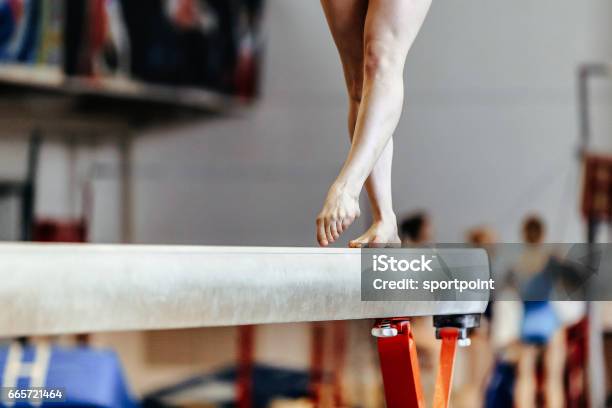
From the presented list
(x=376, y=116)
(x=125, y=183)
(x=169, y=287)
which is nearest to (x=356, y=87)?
(x=376, y=116)

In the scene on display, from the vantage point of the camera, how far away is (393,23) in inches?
49.7

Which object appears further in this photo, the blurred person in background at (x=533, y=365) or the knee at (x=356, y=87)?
the blurred person in background at (x=533, y=365)

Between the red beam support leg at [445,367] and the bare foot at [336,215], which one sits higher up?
the bare foot at [336,215]

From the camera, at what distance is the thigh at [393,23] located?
4.13 ft

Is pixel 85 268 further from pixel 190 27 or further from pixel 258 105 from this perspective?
pixel 258 105

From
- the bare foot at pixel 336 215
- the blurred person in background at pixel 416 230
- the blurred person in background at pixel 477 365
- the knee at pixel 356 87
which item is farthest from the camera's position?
the blurred person in background at pixel 416 230

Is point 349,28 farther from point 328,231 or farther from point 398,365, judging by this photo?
point 398,365

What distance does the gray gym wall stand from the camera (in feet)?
22.2

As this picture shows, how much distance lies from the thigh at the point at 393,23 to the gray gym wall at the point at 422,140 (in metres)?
5.66

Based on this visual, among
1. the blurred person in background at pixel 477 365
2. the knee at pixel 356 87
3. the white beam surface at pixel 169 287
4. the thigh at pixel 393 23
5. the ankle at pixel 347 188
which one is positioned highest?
the thigh at pixel 393 23

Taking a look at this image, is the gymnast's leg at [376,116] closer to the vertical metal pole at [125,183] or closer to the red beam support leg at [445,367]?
the red beam support leg at [445,367]

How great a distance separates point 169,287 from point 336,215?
450 mm

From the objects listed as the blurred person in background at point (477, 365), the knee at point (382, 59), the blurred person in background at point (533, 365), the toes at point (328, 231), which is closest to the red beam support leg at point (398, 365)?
the toes at point (328, 231)

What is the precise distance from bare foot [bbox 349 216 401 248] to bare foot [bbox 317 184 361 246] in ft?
0.29
